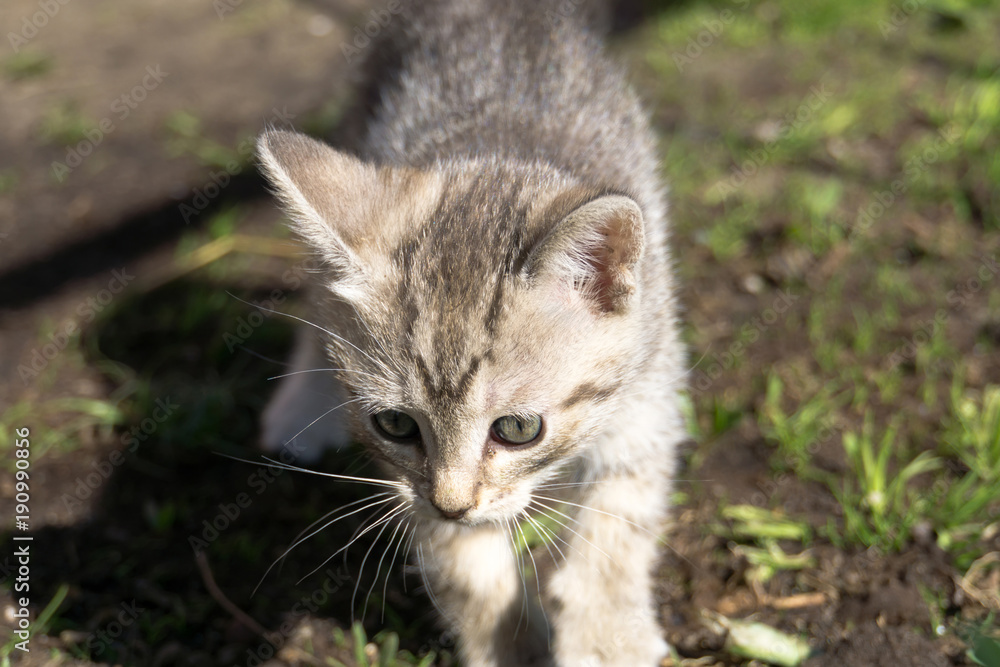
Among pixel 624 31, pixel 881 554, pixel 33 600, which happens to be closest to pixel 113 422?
pixel 33 600

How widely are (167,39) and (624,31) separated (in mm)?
3359

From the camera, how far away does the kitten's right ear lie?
2.14m

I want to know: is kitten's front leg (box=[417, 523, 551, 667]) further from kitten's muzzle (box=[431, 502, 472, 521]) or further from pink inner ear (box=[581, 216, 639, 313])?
pink inner ear (box=[581, 216, 639, 313])

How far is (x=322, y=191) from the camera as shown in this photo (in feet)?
7.38

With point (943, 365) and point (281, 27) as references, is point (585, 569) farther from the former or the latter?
point (281, 27)

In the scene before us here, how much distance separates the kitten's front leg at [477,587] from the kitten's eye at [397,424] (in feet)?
1.33

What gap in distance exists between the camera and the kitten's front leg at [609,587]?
2.66m

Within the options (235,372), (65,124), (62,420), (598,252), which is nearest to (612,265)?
(598,252)

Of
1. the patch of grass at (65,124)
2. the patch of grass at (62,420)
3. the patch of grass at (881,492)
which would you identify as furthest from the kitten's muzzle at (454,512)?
the patch of grass at (65,124)

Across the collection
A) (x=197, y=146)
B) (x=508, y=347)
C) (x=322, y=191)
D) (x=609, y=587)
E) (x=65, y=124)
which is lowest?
(x=609, y=587)

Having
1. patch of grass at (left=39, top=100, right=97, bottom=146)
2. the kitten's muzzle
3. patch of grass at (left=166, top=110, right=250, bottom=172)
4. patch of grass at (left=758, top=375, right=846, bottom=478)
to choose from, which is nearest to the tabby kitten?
the kitten's muzzle

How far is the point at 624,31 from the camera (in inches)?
247

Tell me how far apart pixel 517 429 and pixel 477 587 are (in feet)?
2.22

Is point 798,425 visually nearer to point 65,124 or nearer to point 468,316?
point 468,316
